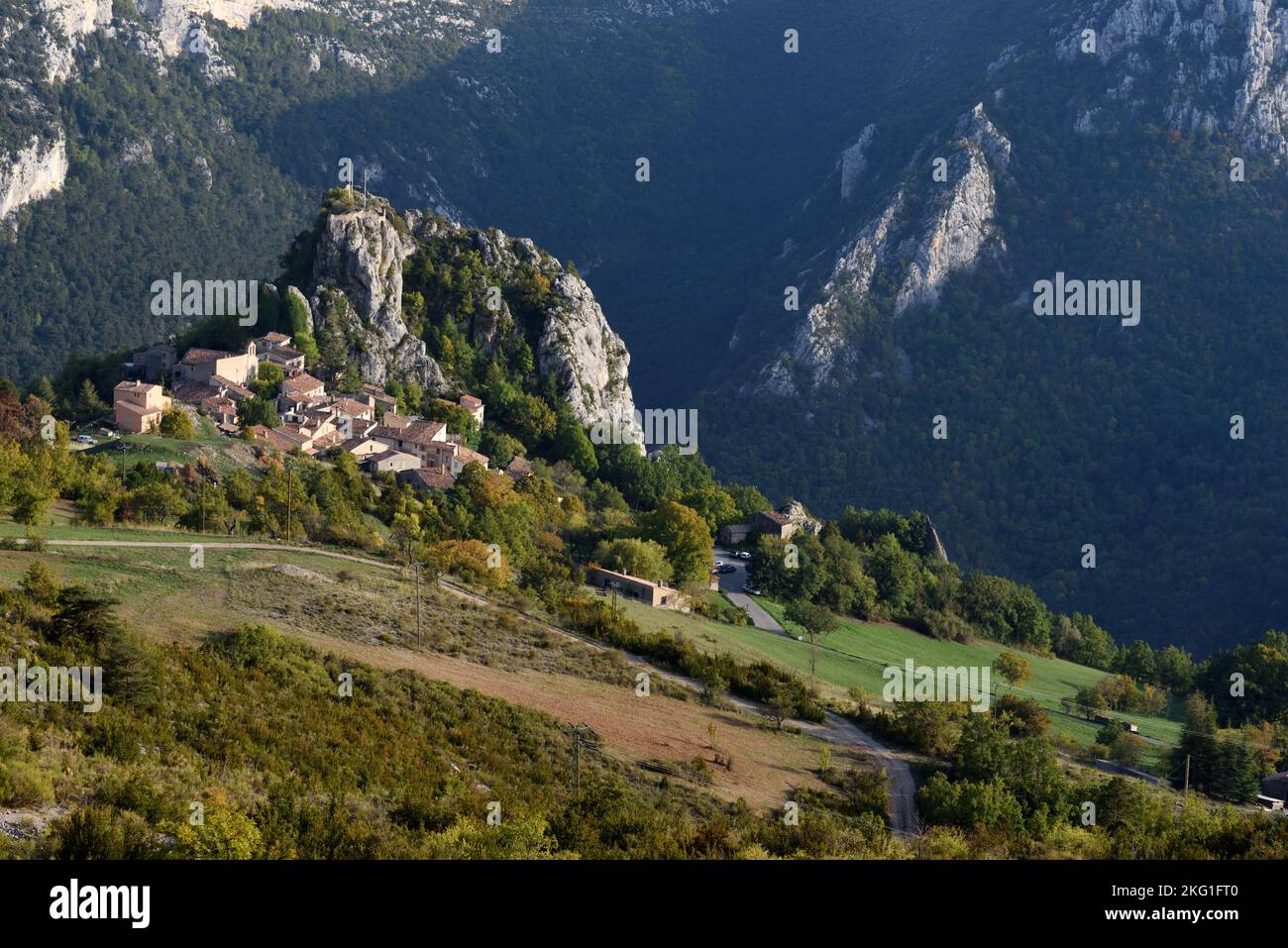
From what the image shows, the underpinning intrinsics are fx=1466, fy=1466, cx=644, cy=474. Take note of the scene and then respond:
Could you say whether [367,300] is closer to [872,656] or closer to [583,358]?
[583,358]

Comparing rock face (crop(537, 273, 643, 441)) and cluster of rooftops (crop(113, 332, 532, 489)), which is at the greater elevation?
rock face (crop(537, 273, 643, 441))

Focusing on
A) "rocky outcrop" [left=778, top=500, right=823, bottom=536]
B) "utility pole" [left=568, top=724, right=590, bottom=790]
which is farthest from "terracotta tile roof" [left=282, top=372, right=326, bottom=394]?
"utility pole" [left=568, top=724, right=590, bottom=790]

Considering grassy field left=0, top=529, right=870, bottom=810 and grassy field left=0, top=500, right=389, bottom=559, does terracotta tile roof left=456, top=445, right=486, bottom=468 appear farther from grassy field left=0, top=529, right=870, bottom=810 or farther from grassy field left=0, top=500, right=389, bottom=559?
grassy field left=0, top=529, right=870, bottom=810

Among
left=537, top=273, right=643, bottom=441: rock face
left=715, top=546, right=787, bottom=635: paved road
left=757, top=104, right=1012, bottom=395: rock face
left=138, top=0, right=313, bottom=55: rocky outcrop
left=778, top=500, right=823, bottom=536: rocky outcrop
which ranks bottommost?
left=715, top=546, right=787, bottom=635: paved road

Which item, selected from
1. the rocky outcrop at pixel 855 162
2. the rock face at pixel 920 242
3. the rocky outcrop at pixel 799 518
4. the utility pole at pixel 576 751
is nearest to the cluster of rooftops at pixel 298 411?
the rocky outcrop at pixel 799 518

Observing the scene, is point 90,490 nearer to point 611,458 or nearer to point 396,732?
point 396,732

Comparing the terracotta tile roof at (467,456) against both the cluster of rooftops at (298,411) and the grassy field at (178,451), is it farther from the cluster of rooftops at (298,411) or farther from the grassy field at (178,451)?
the grassy field at (178,451)
